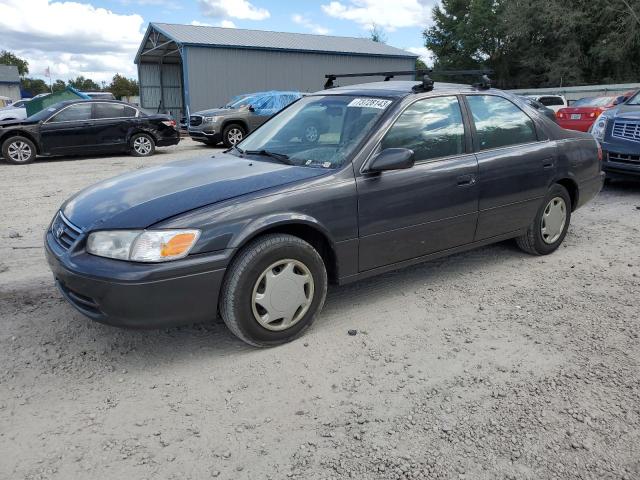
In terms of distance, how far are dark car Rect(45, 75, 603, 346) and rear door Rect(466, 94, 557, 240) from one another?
14mm

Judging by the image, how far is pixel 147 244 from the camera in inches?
116

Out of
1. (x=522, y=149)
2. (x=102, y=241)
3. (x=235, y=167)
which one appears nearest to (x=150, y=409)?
(x=102, y=241)

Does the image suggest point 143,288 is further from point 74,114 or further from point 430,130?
point 74,114

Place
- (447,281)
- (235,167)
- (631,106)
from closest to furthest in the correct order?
(235,167), (447,281), (631,106)

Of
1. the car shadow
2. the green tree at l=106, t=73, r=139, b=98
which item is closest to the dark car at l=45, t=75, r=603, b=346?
the car shadow

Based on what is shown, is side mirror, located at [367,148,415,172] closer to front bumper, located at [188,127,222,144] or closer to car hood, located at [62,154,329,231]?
car hood, located at [62,154,329,231]

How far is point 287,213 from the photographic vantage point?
327 cm

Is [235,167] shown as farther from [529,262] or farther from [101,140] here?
[101,140]

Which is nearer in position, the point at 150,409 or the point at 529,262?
the point at 150,409

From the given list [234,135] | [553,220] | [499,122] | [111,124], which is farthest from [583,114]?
[111,124]

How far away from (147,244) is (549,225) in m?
3.71

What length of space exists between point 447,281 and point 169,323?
2417 mm

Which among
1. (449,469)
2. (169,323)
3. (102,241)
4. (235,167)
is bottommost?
(449,469)

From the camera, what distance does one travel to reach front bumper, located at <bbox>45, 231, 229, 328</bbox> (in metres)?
2.90
